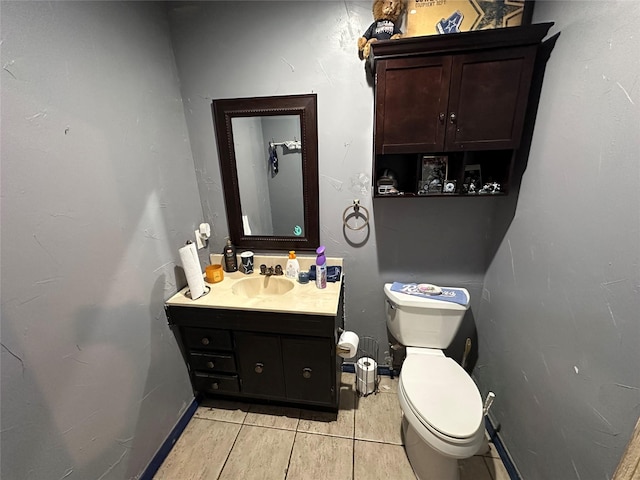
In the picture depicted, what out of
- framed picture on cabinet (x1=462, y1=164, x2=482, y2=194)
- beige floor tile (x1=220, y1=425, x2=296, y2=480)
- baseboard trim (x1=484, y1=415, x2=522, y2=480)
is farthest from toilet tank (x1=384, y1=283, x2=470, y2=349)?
beige floor tile (x1=220, y1=425, x2=296, y2=480)

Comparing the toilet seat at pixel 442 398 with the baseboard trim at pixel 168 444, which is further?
the baseboard trim at pixel 168 444

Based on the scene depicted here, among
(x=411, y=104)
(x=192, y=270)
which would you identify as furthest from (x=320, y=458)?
(x=411, y=104)

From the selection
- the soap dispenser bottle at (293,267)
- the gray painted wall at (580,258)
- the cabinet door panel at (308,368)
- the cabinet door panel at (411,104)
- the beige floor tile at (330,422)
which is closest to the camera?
the gray painted wall at (580,258)

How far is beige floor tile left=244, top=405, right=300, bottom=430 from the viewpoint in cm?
149

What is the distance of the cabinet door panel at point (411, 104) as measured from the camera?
3.65 ft

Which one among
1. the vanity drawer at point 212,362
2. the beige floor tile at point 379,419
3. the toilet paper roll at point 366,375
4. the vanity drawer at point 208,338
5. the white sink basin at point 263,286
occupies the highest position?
the white sink basin at point 263,286

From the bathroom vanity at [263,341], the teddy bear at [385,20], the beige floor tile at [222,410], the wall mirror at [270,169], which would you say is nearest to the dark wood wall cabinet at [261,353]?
the bathroom vanity at [263,341]

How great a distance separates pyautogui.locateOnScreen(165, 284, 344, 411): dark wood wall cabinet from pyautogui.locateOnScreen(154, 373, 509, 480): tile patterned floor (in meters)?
0.12

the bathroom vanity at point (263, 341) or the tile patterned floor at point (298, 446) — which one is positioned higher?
the bathroom vanity at point (263, 341)

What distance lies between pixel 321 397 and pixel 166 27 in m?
2.19

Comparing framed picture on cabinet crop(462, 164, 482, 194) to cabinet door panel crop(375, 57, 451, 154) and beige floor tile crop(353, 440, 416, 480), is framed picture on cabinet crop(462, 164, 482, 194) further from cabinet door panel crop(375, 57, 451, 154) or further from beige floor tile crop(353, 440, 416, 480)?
beige floor tile crop(353, 440, 416, 480)

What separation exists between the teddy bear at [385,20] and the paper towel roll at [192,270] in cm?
135

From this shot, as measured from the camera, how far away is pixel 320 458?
1312mm

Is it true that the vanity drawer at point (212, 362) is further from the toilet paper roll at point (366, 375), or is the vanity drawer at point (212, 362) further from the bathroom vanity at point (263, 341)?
the toilet paper roll at point (366, 375)
